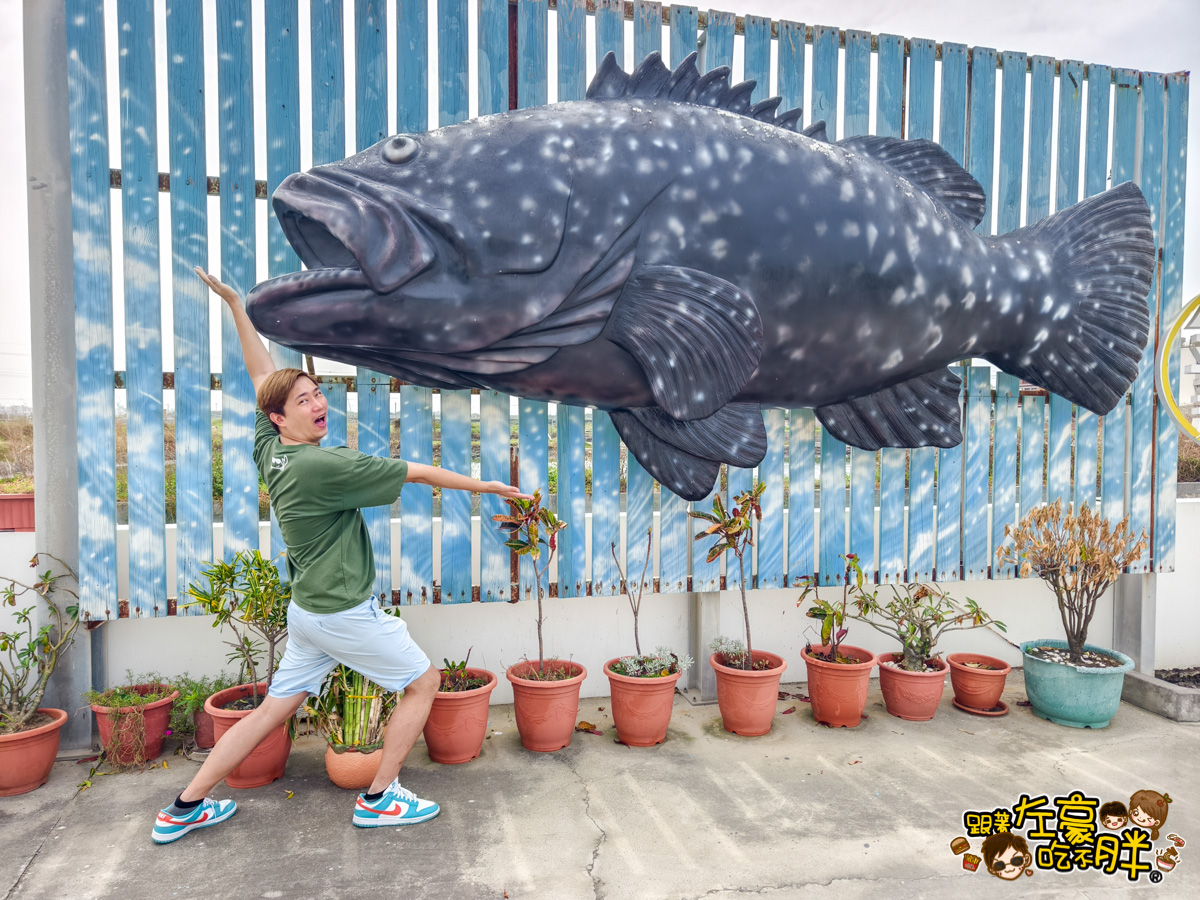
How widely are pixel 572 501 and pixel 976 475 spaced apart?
1.98 metres

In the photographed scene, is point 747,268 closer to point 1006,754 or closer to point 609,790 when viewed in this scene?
point 609,790

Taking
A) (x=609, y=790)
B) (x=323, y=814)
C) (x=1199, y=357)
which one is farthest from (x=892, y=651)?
(x=323, y=814)

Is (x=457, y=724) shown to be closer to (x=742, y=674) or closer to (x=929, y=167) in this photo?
(x=742, y=674)

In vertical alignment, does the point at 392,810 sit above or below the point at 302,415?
below

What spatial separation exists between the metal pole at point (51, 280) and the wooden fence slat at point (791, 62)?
2824mm

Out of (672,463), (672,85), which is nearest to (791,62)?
(672,85)

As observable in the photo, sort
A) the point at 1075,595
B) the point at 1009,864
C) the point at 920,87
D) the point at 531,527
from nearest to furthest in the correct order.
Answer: the point at 1009,864 → the point at 531,527 → the point at 920,87 → the point at 1075,595

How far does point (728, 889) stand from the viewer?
6.82 feet

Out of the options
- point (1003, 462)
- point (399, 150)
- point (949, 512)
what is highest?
point (399, 150)

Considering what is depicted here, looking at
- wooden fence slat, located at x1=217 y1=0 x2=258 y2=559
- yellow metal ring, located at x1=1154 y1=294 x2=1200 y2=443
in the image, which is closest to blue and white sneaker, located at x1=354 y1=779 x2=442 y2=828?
wooden fence slat, located at x1=217 y1=0 x2=258 y2=559

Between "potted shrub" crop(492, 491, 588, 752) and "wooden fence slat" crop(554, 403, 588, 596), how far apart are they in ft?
0.44

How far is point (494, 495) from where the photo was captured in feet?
10.1

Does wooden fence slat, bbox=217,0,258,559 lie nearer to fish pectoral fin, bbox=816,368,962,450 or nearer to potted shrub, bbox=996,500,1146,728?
fish pectoral fin, bbox=816,368,962,450

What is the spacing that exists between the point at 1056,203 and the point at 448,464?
315 centimetres
